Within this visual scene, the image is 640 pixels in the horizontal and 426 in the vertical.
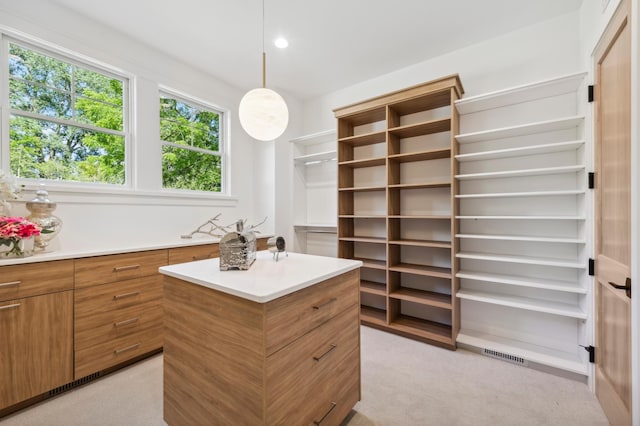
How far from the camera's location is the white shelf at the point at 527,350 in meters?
2.06

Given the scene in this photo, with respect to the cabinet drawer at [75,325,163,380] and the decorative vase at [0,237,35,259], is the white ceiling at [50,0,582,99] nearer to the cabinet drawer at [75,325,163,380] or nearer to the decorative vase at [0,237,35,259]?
the decorative vase at [0,237,35,259]

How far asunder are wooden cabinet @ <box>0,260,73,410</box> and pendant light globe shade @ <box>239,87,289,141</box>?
5.31 ft

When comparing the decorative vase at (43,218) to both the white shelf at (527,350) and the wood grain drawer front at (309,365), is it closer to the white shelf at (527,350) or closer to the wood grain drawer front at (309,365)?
the wood grain drawer front at (309,365)

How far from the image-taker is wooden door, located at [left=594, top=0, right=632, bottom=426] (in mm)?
1389

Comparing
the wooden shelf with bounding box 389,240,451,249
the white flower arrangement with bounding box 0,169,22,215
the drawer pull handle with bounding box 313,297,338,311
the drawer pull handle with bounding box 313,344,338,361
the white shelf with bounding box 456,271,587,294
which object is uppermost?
the white flower arrangement with bounding box 0,169,22,215

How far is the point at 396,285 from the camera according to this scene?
3.04 meters

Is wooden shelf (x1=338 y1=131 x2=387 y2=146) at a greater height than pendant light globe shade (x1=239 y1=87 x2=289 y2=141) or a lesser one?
greater

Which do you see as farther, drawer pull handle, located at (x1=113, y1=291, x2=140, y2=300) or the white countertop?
drawer pull handle, located at (x1=113, y1=291, x2=140, y2=300)

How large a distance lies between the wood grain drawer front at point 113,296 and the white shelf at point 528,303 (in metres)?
2.74

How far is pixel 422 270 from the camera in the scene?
8.91 feet

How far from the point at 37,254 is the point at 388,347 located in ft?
9.50

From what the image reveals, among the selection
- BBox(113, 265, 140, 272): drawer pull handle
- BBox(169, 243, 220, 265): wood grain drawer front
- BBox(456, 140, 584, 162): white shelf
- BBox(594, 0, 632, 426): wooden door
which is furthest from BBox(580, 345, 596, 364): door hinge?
BBox(113, 265, 140, 272): drawer pull handle

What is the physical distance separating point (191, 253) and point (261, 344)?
6.10 feet

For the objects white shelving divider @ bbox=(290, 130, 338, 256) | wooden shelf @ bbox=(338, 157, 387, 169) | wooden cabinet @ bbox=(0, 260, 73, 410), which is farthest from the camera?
white shelving divider @ bbox=(290, 130, 338, 256)
